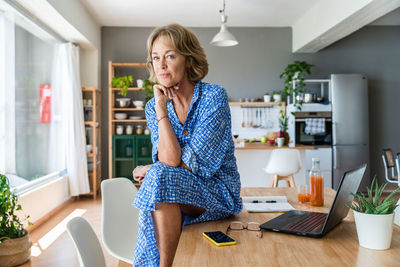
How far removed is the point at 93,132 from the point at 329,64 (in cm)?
425

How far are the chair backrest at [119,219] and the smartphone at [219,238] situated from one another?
0.71m

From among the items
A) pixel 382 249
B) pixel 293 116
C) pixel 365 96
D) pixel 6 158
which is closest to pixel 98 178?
pixel 6 158

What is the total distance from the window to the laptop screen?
317 cm

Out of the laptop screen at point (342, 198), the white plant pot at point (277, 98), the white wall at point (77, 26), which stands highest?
the white wall at point (77, 26)

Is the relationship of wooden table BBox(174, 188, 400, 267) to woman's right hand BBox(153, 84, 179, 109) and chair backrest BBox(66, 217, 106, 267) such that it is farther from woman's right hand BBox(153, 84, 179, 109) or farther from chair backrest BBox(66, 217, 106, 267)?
woman's right hand BBox(153, 84, 179, 109)

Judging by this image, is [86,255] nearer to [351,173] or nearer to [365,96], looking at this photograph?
[351,173]

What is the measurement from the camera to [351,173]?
97 cm

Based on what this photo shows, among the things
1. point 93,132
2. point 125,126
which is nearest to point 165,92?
point 93,132

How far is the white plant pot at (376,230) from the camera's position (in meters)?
0.82

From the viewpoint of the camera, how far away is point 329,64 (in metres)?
6.22

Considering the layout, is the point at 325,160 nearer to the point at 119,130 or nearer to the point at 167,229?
the point at 119,130

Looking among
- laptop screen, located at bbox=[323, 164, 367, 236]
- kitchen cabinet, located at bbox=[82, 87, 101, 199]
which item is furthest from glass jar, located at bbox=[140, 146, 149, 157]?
laptop screen, located at bbox=[323, 164, 367, 236]

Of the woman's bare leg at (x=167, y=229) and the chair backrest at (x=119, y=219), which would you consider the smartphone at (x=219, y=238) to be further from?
the chair backrest at (x=119, y=219)

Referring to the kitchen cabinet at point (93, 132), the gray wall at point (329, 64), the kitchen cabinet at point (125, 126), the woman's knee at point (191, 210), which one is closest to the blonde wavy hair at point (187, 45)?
the woman's knee at point (191, 210)
